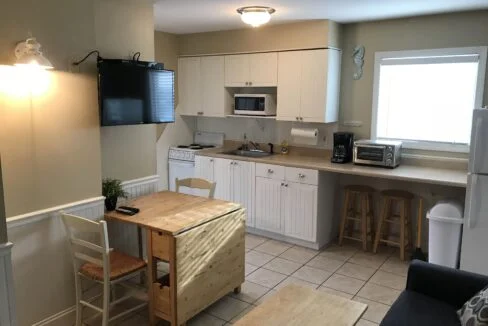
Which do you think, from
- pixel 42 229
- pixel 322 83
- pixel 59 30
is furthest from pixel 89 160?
pixel 322 83

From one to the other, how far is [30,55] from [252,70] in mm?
2870

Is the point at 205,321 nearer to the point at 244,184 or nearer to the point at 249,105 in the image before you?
the point at 244,184

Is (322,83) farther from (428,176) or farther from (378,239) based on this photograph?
(378,239)

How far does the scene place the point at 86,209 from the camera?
287cm

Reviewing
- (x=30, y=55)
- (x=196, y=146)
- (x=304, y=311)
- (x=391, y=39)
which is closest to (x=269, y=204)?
(x=196, y=146)

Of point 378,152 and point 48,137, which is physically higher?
point 48,137

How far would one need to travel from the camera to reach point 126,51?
3.29m

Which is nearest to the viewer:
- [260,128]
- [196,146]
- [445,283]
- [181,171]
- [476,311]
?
[476,311]

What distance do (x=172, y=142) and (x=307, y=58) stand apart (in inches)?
85.5

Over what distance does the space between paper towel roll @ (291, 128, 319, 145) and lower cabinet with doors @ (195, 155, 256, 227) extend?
0.65 m

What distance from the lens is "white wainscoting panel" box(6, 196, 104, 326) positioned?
252cm

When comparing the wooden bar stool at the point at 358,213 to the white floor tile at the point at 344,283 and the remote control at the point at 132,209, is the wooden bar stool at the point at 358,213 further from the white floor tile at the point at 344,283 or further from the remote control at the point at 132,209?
the remote control at the point at 132,209

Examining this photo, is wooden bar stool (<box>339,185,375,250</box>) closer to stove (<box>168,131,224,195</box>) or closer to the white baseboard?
stove (<box>168,131,224,195</box>)

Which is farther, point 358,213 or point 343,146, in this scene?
point 358,213
